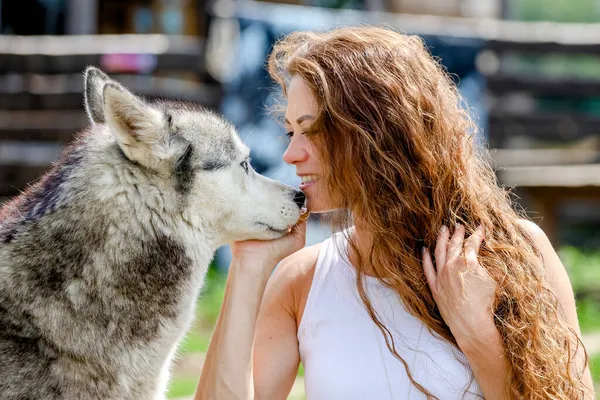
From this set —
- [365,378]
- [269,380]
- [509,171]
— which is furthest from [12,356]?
[509,171]

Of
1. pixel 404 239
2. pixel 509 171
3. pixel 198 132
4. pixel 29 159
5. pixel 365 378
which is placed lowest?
pixel 29 159

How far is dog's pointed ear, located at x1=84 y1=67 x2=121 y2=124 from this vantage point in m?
2.43

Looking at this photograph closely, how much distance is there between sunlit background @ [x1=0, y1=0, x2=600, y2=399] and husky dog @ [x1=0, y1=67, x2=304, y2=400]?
354 cm

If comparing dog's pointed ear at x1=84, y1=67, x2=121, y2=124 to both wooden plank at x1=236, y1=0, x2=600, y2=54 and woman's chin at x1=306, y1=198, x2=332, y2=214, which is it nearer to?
woman's chin at x1=306, y1=198, x2=332, y2=214

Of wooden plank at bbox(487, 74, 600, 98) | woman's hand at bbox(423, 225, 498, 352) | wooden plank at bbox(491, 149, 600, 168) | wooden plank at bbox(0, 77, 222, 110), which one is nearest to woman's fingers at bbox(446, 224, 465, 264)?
woman's hand at bbox(423, 225, 498, 352)

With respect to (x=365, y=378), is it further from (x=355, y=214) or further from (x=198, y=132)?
(x=198, y=132)

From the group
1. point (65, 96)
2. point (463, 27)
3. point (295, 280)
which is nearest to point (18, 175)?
point (65, 96)

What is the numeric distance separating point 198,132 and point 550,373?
1338 millimetres

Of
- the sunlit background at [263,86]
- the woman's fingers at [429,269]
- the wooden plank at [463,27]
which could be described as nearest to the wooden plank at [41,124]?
the sunlit background at [263,86]

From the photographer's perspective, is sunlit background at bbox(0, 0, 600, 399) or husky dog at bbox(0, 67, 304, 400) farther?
sunlit background at bbox(0, 0, 600, 399)

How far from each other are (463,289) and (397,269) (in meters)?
0.24

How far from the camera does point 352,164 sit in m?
2.46

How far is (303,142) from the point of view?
2543 mm

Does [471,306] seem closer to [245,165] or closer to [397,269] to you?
[397,269]
